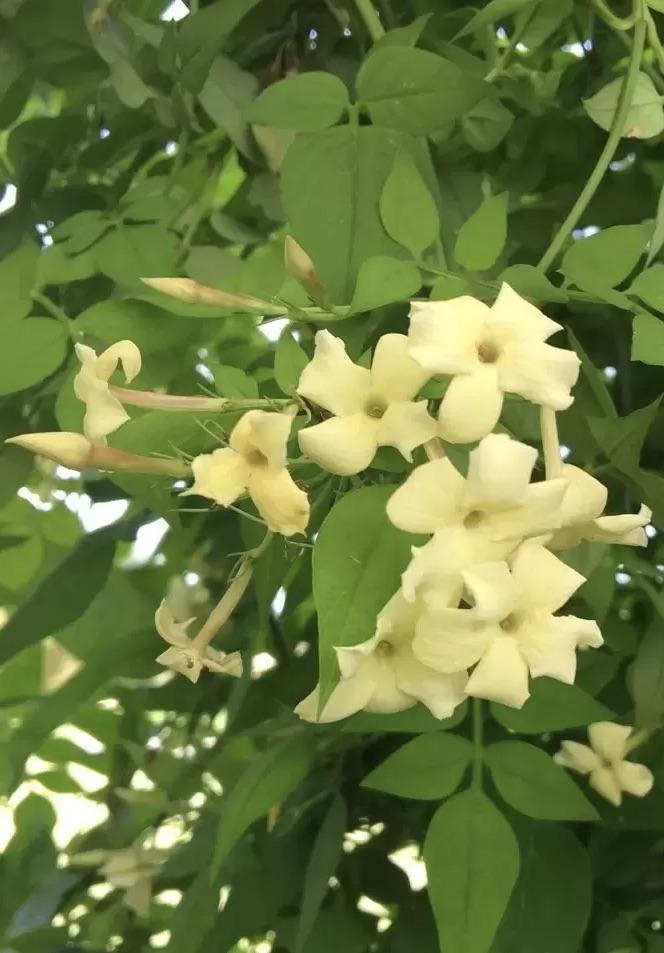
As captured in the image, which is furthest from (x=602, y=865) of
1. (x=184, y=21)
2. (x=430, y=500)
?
(x=184, y=21)

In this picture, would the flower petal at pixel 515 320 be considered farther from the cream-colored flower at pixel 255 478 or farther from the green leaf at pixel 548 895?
the green leaf at pixel 548 895

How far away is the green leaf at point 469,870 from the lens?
1.04 ft

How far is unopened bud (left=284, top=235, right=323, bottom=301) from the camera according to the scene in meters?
0.30

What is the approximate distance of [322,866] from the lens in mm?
397

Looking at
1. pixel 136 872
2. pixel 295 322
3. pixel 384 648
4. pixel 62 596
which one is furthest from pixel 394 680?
pixel 136 872

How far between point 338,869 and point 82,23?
0.41 m

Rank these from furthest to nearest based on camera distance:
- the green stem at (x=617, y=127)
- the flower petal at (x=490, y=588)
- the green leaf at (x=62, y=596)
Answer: the green leaf at (x=62, y=596) < the green stem at (x=617, y=127) < the flower petal at (x=490, y=588)

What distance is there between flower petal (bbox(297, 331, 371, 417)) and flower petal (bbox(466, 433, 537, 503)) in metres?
0.04

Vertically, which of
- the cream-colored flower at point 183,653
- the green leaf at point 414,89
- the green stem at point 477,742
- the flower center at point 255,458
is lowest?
the green stem at point 477,742

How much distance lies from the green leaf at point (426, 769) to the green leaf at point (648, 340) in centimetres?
17

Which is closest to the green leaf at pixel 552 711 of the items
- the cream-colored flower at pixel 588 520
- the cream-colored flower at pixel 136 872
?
the cream-colored flower at pixel 588 520

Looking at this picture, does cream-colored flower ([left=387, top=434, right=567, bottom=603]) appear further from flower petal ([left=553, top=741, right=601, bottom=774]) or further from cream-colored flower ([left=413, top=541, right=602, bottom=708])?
flower petal ([left=553, top=741, right=601, bottom=774])

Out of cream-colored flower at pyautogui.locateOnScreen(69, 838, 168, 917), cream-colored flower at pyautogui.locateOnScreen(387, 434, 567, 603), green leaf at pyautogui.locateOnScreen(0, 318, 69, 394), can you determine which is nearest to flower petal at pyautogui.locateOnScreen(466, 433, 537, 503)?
cream-colored flower at pyautogui.locateOnScreen(387, 434, 567, 603)

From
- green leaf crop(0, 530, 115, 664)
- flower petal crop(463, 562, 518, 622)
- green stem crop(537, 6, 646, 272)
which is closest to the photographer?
flower petal crop(463, 562, 518, 622)
